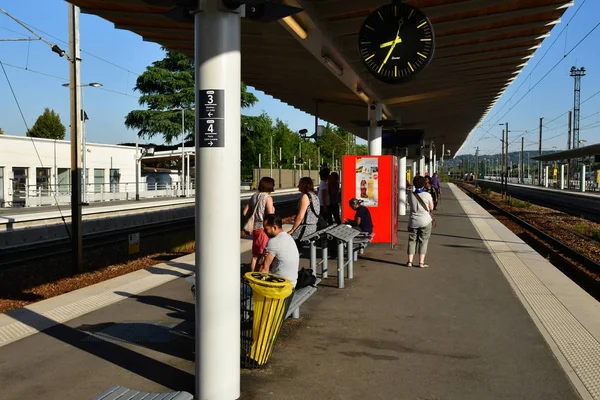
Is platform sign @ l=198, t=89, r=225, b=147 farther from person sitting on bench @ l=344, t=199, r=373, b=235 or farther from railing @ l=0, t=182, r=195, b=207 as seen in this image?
railing @ l=0, t=182, r=195, b=207

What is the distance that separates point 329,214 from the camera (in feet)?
42.0

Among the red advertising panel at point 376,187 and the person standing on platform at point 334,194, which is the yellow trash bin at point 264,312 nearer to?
the red advertising panel at point 376,187

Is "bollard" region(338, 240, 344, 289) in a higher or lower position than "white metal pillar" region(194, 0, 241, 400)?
lower

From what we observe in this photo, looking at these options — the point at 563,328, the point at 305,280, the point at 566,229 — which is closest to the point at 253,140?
the point at 566,229

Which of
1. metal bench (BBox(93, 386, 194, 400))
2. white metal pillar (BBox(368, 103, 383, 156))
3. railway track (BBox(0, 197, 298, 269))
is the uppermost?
white metal pillar (BBox(368, 103, 383, 156))

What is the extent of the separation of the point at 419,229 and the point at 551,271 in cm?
227

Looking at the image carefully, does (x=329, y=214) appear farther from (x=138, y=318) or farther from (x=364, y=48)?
(x=138, y=318)

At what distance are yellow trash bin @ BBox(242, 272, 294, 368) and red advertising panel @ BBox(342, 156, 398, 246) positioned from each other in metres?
7.32

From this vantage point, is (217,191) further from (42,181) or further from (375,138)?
(42,181)

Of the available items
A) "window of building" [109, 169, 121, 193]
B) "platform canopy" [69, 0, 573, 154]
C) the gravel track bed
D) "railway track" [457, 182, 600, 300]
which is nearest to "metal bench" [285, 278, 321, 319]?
"platform canopy" [69, 0, 573, 154]

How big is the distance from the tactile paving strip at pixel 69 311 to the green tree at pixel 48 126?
252ft

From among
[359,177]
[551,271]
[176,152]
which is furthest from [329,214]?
[176,152]

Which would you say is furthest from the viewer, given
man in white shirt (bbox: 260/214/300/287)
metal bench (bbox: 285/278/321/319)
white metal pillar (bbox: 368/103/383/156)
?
white metal pillar (bbox: 368/103/383/156)

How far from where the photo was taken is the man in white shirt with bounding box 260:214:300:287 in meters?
5.32
